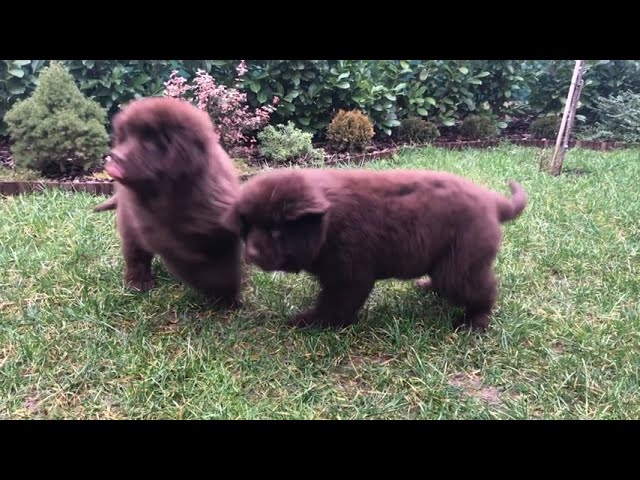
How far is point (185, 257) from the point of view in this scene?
12.4 feet

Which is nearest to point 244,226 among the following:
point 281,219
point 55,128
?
point 281,219

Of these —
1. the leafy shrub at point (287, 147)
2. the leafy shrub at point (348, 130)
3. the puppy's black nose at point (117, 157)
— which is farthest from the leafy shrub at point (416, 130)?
the puppy's black nose at point (117, 157)

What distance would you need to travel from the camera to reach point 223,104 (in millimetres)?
8586

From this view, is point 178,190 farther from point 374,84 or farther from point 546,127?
point 546,127

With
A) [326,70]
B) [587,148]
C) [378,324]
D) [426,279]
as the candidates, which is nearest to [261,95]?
[326,70]

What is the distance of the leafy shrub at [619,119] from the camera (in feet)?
42.5

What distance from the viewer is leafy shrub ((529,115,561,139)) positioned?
13039 millimetres

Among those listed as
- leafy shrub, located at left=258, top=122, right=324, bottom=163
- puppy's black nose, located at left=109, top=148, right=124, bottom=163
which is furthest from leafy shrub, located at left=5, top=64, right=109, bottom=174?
puppy's black nose, located at left=109, top=148, right=124, bottom=163

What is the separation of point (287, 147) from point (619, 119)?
358 inches

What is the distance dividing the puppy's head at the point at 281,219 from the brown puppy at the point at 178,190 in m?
0.23

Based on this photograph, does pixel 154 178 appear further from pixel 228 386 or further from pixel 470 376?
pixel 470 376

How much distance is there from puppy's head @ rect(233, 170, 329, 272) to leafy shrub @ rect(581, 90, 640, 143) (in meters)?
12.1

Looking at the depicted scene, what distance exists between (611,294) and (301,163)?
555 cm

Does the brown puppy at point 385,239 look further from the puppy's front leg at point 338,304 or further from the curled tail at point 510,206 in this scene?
the curled tail at point 510,206
